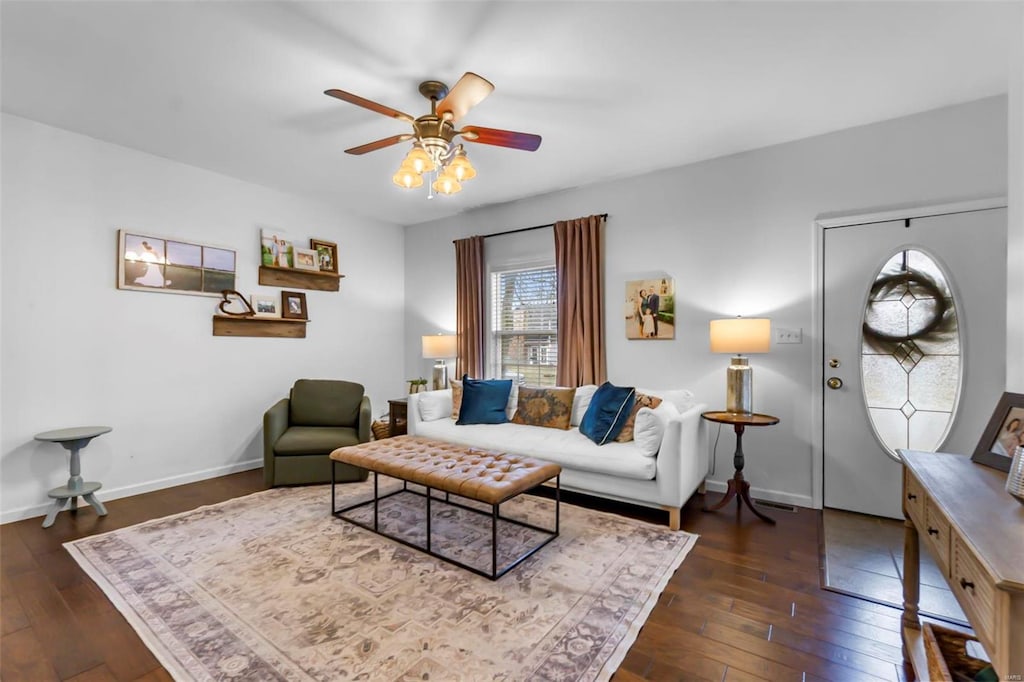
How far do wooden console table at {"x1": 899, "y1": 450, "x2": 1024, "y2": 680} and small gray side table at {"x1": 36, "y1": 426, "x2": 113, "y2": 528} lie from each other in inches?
166

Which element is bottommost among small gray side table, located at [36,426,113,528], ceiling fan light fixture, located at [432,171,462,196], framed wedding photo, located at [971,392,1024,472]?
small gray side table, located at [36,426,113,528]

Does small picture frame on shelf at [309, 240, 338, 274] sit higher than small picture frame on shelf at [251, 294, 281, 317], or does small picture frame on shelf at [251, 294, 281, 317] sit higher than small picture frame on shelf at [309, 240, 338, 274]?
small picture frame on shelf at [309, 240, 338, 274]

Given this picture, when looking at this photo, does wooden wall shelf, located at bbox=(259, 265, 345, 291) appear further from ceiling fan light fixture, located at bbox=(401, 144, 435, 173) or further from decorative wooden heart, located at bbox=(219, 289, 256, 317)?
ceiling fan light fixture, located at bbox=(401, 144, 435, 173)

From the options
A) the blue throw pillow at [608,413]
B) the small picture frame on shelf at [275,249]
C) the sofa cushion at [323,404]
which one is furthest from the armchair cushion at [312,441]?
the blue throw pillow at [608,413]

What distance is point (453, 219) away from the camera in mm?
5004

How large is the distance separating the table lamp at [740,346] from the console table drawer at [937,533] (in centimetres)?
159

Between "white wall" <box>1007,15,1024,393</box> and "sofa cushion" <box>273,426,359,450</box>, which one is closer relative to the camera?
"white wall" <box>1007,15,1024,393</box>

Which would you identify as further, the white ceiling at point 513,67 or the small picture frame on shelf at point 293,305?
the small picture frame on shelf at point 293,305

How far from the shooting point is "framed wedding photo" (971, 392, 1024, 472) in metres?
1.43

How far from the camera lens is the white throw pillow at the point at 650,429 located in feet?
9.07

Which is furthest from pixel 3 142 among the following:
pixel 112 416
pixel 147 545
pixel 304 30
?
pixel 147 545

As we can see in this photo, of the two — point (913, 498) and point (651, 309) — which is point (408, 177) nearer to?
point (651, 309)

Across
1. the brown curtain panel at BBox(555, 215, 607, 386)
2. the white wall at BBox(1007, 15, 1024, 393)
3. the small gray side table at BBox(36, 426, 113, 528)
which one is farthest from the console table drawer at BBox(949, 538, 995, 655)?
the small gray side table at BBox(36, 426, 113, 528)

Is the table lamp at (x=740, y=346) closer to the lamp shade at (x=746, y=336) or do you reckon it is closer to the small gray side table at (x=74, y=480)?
the lamp shade at (x=746, y=336)
